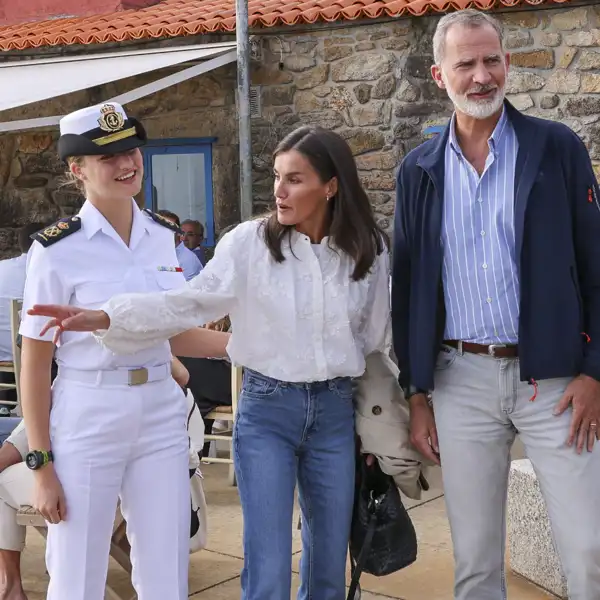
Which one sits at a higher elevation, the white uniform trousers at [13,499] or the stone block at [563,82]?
the stone block at [563,82]

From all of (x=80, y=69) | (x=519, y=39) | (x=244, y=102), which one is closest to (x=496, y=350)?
(x=519, y=39)

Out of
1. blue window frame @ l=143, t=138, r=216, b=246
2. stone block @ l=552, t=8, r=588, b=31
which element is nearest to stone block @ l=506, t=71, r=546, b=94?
stone block @ l=552, t=8, r=588, b=31

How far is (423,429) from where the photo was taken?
2986mm

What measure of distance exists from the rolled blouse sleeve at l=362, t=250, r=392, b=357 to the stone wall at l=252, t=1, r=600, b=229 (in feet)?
19.3

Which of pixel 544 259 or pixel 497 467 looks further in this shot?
pixel 497 467

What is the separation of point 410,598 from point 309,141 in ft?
6.32

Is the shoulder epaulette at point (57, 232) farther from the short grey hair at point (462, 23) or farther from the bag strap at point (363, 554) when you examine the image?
the bag strap at point (363, 554)

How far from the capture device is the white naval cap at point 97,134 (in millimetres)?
2791

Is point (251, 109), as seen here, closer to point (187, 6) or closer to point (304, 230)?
point (187, 6)

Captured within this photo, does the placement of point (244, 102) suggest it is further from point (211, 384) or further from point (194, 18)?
point (211, 384)

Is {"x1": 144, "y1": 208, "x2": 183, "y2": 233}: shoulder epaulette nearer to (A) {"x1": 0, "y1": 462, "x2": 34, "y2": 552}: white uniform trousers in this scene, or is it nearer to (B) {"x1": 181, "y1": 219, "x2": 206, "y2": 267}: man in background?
(A) {"x1": 0, "y1": 462, "x2": 34, "y2": 552}: white uniform trousers

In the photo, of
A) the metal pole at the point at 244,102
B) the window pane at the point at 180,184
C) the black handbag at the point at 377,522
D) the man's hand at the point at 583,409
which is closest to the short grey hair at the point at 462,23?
the man's hand at the point at 583,409

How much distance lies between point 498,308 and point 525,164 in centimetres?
37

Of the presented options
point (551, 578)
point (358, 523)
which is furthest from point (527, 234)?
point (551, 578)
